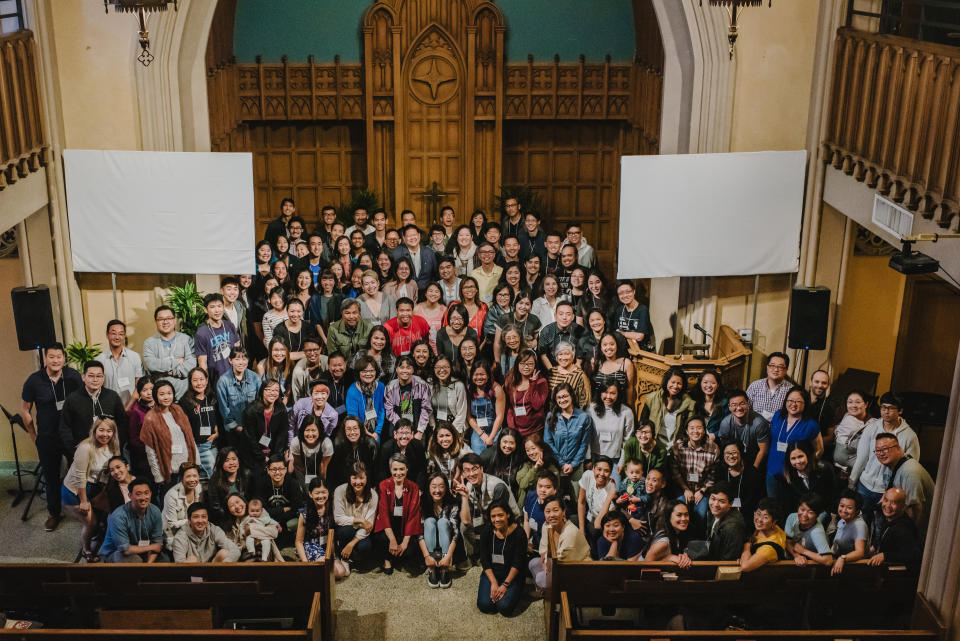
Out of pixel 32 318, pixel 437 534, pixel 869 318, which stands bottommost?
pixel 437 534

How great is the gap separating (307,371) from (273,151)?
5.25 meters

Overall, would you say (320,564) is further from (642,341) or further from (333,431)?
(642,341)

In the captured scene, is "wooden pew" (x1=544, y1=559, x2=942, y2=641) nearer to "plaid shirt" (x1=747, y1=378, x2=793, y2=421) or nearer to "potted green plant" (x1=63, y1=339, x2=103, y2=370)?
"plaid shirt" (x1=747, y1=378, x2=793, y2=421)

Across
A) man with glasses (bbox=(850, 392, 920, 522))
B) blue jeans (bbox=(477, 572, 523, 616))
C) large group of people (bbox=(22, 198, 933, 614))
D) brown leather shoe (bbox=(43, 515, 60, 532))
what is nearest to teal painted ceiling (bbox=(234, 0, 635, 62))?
large group of people (bbox=(22, 198, 933, 614))

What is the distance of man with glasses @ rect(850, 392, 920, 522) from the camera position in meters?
6.28

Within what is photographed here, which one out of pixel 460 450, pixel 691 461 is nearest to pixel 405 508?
pixel 460 450

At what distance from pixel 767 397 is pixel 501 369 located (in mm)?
2131

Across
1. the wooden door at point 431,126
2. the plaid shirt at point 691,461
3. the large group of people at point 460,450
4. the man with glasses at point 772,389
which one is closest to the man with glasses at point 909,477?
the large group of people at point 460,450

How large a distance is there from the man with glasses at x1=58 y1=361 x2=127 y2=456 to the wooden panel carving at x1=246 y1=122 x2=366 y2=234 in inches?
202

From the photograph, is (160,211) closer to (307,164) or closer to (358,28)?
(307,164)

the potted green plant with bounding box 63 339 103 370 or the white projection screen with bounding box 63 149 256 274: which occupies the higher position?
the white projection screen with bounding box 63 149 256 274

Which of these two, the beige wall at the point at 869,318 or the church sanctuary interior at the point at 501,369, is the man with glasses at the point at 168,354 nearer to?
the church sanctuary interior at the point at 501,369

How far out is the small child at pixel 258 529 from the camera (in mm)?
6293

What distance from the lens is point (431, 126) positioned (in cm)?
1165
